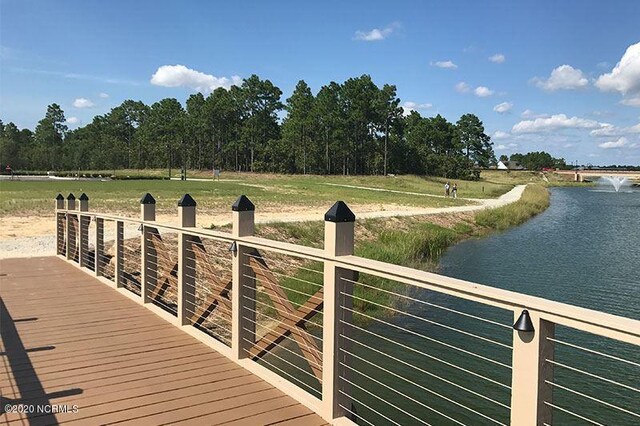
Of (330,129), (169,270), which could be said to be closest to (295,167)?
(330,129)

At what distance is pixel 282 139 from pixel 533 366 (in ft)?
263

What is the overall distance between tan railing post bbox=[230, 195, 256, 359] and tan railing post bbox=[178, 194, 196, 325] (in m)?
1.15

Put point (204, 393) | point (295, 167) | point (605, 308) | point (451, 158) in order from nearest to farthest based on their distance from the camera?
point (204, 393) < point (605, 308) < point (295, 167) < point (451, 158)

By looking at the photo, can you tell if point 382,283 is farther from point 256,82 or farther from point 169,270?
point 256,82

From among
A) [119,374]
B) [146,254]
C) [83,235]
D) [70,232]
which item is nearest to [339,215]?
[119,374]

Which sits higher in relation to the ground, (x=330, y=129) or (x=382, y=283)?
(x=330, y=129)

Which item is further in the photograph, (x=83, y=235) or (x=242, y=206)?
(x=83, y=235)

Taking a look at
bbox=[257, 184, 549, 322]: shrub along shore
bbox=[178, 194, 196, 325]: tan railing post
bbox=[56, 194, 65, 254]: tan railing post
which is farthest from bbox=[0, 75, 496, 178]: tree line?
bbox=[178, 194, 196, 325]: tan railing post

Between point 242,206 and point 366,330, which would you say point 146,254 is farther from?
point 366,330

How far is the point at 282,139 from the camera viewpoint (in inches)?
3199

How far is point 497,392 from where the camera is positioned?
7.28 meters

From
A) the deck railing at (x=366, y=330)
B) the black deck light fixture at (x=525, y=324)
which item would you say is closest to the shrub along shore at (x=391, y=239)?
the deck railing at (x=366, y=330)

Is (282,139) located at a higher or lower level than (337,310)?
higher

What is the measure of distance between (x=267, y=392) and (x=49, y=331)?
283cm
